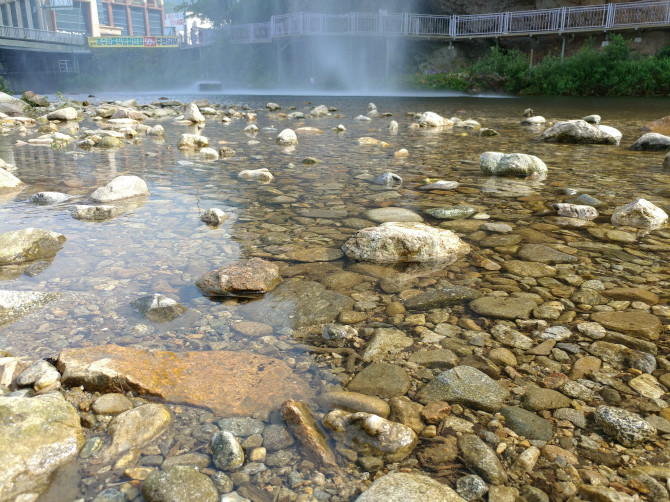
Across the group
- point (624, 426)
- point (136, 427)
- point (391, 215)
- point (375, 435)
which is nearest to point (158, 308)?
point (136, 427)

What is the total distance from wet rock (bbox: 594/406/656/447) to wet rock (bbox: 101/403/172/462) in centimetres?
128

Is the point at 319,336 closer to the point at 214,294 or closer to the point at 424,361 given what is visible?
the point at 424,361

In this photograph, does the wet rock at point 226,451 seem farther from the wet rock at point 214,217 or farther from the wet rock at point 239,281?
the wet rock at point 214,217

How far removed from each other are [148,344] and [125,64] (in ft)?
161

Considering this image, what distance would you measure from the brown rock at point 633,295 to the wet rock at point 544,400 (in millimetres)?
926

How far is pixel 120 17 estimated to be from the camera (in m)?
75.4

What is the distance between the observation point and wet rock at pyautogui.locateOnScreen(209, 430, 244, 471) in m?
1.32

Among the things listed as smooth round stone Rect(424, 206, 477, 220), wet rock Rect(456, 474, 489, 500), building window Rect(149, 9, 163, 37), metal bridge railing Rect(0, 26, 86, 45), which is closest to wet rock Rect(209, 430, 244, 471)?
wet rock Rect(456, 474, 489, 500)

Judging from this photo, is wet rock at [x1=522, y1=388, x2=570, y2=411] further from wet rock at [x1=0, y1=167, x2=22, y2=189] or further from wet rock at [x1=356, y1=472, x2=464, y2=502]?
wet rock at [x1=0, y1=167, x2=22, y2=189]

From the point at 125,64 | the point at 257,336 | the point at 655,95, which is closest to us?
the point at 257,336

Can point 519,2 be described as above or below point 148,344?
above

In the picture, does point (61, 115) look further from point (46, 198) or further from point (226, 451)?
point (226, 451)

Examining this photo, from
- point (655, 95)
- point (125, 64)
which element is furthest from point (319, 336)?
point (125, 64)

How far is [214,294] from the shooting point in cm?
235
